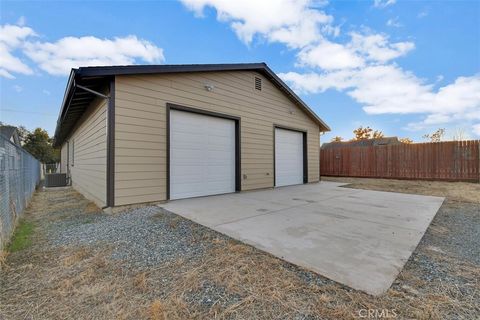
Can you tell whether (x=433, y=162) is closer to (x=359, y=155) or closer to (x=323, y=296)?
(x=359, y=155)

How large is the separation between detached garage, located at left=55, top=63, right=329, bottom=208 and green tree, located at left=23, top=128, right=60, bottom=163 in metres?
24.3

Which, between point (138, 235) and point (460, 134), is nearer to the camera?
point (138, 235)

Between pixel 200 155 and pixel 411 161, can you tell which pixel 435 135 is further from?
pixel 200 155

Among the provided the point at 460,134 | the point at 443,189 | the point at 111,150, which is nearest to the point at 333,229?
the point at 111,150

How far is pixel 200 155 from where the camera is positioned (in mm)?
6324

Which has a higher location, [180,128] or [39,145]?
[39,145]

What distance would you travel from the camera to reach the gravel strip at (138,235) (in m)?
2.65

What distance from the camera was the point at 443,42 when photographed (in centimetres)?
797

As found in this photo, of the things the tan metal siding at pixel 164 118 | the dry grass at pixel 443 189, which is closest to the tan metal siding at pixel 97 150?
the tan metal siding at pixel 164 118

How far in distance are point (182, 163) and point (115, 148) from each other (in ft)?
5.64

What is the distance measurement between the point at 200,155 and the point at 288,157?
448 centimetres

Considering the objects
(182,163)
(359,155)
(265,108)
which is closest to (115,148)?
(182,163)

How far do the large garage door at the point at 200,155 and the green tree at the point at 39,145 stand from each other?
29.1 metres

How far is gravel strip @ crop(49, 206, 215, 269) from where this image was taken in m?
2.65
